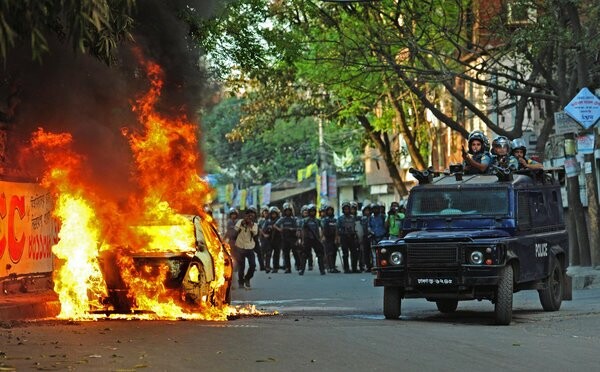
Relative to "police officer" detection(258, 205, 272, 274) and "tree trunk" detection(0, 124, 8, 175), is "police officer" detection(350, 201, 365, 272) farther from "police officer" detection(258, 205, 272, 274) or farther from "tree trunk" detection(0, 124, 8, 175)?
"tree trunk" detection(0, 124, 8, 175)

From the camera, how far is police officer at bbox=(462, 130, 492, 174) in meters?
16.5

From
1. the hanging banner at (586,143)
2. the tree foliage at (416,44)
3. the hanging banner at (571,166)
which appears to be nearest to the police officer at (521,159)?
the hanging banner at (586,143)

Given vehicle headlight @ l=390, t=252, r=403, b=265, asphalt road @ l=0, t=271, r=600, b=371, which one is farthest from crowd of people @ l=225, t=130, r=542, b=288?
asphalt road @ l=0, t=271, r=600, b=371

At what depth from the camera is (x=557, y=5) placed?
77.2 ft

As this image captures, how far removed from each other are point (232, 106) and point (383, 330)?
5780 cm

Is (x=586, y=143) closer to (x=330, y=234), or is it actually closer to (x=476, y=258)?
(x=476, y=258)

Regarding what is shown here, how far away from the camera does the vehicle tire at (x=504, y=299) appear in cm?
1434

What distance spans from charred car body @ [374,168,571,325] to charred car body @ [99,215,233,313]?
2224 millimetres

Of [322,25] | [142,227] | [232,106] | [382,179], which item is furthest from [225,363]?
[232,106]

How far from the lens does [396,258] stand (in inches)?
586

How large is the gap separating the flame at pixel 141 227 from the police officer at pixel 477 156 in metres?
3.66

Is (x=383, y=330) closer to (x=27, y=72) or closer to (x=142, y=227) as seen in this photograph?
(x=142, y=227)

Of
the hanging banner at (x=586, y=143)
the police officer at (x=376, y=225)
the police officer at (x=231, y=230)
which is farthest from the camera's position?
the police officer at (x=376, y=225)

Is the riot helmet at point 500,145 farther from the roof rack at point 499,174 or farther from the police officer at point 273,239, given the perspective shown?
the police officer at point 273,239
